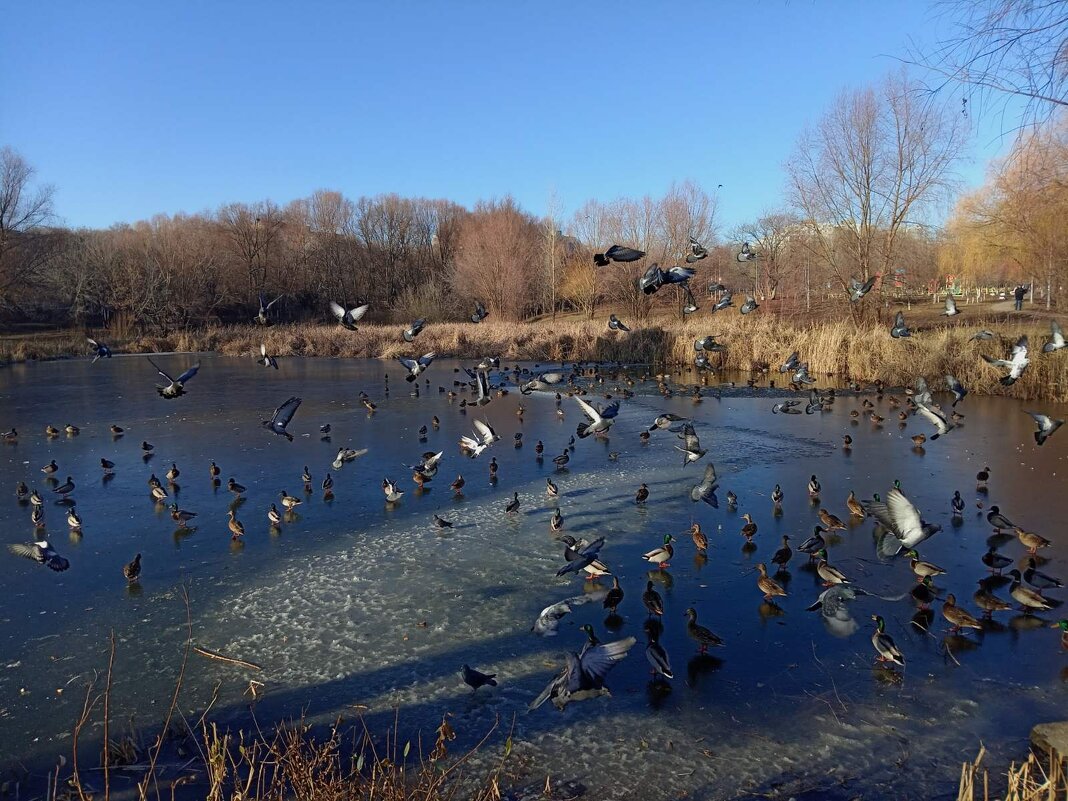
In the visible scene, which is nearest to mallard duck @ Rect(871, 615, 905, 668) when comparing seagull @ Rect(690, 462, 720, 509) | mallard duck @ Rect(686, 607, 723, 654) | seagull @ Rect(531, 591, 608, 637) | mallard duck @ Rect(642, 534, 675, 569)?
mallard duck @ Rect(686, 607, 723, 654)

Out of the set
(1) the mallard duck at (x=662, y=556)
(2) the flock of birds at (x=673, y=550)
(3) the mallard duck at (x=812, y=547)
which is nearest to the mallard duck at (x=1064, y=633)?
(2) the flock of birds at (x=673, y=550)

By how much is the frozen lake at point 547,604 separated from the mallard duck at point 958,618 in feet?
0.46

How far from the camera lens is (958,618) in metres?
5.44

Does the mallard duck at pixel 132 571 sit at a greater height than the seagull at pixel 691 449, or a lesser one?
lesser

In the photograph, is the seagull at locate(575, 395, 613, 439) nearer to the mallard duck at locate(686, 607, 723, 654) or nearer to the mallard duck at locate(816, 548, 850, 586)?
the mallard duck at locate(816, 548, 850, 586)

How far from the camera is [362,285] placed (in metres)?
57.8

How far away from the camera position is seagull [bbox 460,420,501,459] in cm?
1091

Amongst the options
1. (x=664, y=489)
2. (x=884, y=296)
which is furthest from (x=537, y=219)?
(x=664, y=489)

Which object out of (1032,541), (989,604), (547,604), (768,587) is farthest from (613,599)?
(1032,541)

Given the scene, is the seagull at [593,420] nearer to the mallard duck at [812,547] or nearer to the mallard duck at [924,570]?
the mallard duck at [812,547]

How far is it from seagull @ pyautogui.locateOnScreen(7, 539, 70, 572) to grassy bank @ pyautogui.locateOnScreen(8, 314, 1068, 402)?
18.9 meters

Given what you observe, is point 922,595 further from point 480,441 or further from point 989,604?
point 480,441

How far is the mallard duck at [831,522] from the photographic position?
784 cm

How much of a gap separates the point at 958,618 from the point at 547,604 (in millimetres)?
3223
